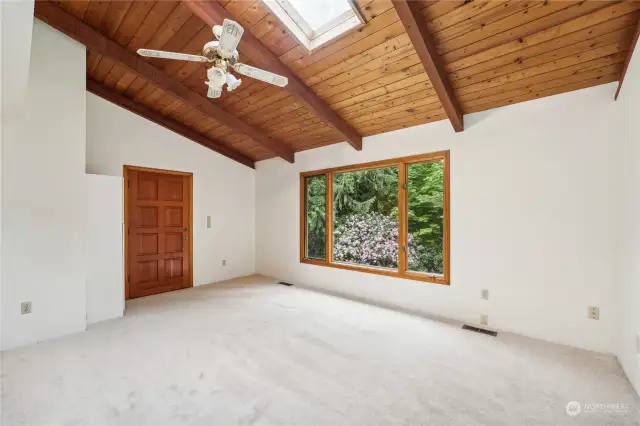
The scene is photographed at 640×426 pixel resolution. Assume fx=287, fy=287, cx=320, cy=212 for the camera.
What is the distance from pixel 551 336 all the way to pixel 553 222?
43.2 inches

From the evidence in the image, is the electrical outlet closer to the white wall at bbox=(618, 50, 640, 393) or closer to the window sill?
the window sill

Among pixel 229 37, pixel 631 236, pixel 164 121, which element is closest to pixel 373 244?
pixel 631 236

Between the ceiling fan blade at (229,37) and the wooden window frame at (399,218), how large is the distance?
2.52 m

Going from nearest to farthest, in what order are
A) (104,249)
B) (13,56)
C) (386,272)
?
(13,56)
(104,249)
(386,272)

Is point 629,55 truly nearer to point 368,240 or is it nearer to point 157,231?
point 368,240

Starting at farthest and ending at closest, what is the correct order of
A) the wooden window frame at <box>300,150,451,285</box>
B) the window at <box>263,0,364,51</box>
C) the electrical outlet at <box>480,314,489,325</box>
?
the wooden window frame at <box>300,150,451,285</box>, the electrical outlet at <box>480,314,489,325</box>, the window at <box>263,0,364,51</box>

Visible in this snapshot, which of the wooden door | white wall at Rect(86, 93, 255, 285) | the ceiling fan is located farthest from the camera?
the wooden door

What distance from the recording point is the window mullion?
12.5ft

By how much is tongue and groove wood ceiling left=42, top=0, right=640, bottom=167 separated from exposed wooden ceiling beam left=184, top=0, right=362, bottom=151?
0.21 feet

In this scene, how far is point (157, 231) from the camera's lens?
452 centimetres

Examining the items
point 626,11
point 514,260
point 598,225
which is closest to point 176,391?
point 514,260

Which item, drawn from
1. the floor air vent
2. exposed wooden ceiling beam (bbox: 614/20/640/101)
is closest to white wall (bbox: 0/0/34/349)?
exposed wooden ceiling beam (bbox: 614/20/640/101)

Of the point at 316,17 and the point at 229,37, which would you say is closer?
the point at 229,37

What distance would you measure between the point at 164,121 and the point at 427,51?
12.9ft
